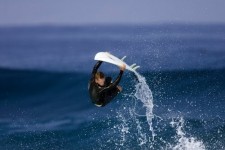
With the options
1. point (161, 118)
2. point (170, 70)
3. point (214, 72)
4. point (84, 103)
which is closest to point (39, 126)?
point (84, 103)

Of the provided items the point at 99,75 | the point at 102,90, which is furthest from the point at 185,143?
the point at 99,75

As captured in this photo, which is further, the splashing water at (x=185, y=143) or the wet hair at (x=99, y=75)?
the splashing water at (x=185, y=143)

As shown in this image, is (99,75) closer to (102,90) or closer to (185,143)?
(102,90)

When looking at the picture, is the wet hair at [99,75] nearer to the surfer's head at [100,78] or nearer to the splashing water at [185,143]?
the surfer's head at [100,78]

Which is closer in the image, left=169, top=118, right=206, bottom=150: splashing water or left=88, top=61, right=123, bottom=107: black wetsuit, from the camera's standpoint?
left=88, top=61, right=123, bottom=107: black wetsuit

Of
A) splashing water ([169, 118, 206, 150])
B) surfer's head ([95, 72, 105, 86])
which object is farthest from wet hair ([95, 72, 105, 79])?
splashing water ([169, 118, 206, 150])

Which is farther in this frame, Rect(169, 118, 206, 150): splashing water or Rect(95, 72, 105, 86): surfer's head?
Rect(169, 118, 206, 150): splashing water

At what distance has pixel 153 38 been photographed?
57.9ft

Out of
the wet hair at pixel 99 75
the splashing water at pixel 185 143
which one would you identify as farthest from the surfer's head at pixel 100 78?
the splashing water at pixel 185 143

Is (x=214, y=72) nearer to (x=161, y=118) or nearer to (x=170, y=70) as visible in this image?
(x=170, y=70)

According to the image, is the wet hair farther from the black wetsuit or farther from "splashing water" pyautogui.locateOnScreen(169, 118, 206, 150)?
"splashing water" pyautogui.locateOnScreen(169, 118, 206, 150)

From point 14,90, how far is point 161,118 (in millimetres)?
4260

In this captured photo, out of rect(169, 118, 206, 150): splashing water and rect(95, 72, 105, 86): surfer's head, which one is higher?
rect(95, 72, 105, 86): surfer's head

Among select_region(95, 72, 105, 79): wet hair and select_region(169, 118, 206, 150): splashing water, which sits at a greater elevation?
select_region(95, 72, 105, 79): wet hair
